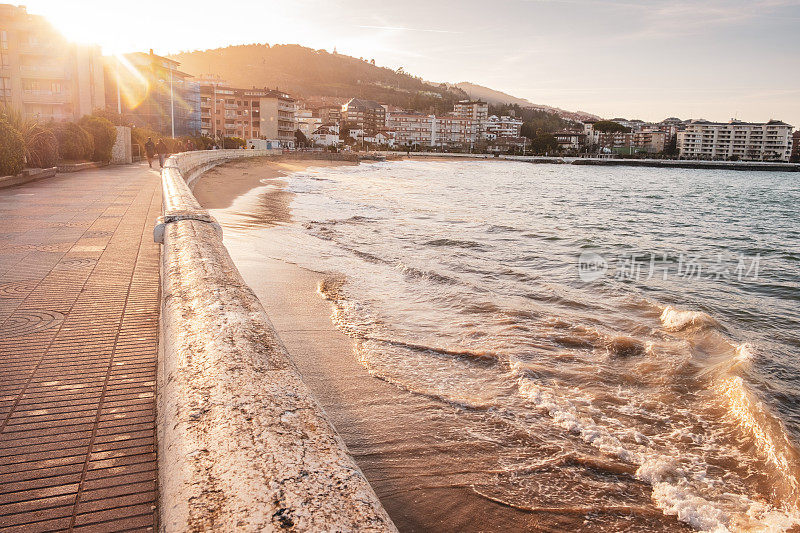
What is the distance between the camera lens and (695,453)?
13.4 feet

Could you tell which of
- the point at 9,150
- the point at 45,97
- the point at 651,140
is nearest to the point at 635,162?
the point at 651,140

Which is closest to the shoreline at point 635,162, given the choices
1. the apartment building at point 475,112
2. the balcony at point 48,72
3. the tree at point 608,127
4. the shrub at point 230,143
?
the tree at point 608,127

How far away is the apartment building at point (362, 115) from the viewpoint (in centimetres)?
15750

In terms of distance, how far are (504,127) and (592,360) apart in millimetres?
196668

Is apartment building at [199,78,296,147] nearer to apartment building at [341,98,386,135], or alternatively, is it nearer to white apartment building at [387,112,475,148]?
apartment building at [341,98,386,135]

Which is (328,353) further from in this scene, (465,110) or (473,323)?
(465,110)

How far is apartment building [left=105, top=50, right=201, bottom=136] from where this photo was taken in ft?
200

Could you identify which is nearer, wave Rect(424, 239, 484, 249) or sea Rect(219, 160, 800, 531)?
sea Rect(219, 160, 800, 531)

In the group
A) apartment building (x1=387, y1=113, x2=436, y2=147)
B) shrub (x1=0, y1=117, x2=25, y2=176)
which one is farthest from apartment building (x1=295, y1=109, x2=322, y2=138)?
shrub (x1=0, y1=117, x2=25, y2=176)

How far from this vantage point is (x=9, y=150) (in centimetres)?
1534

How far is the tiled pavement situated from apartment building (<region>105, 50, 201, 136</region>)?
57544 mm

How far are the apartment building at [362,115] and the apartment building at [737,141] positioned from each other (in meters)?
92.2

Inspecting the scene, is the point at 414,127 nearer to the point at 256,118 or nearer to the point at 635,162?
the point at 635,162

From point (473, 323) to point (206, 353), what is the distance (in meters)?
4.85
